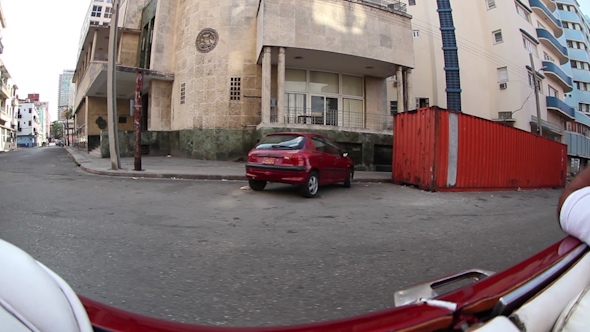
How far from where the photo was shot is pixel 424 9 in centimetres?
3036

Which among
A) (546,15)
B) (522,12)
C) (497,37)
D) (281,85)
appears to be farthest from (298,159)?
(546,15)

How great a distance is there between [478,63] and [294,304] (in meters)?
34.1

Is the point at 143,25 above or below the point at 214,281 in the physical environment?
above

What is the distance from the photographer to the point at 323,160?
784 centimetres

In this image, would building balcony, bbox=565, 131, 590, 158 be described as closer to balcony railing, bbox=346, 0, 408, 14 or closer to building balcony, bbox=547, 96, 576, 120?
building balcony, bbox=547, 96, 576, 120

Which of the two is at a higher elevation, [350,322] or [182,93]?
[182,93]

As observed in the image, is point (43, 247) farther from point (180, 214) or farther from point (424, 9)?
point (424, 9)

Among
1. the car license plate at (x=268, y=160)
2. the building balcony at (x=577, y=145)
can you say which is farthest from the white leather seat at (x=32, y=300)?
the building balcony at (x=577, y=145)

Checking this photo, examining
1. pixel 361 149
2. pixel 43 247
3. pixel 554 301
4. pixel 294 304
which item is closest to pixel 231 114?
pixel 361 149

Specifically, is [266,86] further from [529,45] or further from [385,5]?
[529,45]

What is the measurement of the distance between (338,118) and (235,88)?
618 cm

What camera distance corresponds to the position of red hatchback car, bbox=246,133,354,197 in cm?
712

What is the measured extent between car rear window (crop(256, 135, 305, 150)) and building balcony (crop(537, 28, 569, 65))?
42.6 m

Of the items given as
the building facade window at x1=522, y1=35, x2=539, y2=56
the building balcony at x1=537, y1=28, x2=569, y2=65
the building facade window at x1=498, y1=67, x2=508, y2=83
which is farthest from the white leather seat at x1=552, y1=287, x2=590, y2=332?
the building balcony at x1=537, y1=28, x2=569, y2=65
